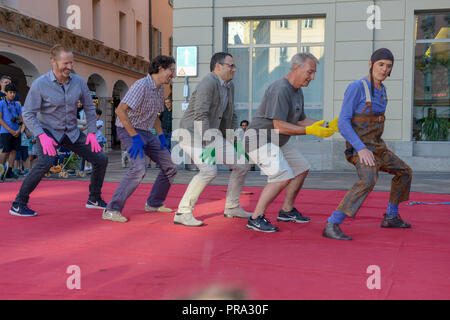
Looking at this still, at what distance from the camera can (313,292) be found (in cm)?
264

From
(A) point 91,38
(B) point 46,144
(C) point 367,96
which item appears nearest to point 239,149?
(C) point 367,96

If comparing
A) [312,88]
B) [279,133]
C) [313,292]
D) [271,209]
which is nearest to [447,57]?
[312,88]

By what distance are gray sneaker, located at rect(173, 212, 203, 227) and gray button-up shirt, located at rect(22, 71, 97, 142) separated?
1537 mm

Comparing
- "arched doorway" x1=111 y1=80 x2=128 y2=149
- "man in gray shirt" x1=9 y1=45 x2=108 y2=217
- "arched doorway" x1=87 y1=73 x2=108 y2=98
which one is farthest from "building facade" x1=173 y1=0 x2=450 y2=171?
"arched doorway" x1=111 y1=80 x2=128 y2=149

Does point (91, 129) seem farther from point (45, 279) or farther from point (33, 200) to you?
point (45, 279)

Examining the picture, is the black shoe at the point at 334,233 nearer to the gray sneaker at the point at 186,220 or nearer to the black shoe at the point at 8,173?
the gray sneaker at the point at 186,220

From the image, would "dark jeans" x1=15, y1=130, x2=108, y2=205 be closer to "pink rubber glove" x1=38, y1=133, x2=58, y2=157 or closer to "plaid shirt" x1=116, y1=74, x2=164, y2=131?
"pink rubber glove" x1=38, y1=133, x2=58, y2=157

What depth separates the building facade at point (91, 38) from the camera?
16.7 metres

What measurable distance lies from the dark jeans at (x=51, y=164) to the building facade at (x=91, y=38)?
39.5 feet

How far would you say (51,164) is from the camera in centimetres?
524

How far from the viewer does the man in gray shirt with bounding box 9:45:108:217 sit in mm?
5027

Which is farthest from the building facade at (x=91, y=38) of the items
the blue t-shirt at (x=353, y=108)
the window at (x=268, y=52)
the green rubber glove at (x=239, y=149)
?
the blue t-shirt at (x=353, y=108)

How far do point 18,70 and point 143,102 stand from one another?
55.2 feet

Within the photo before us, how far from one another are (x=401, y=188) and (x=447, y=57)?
8081mm
